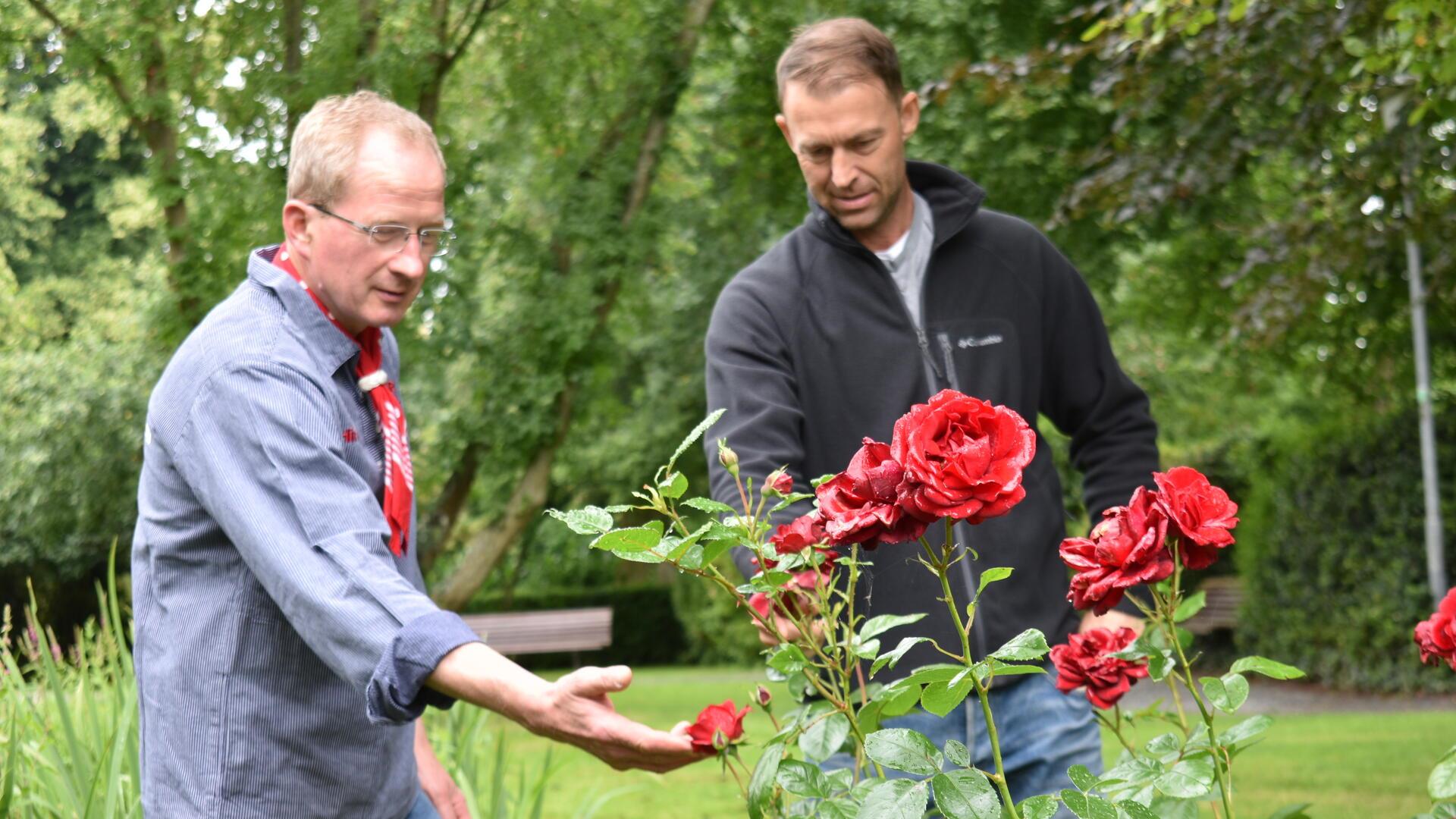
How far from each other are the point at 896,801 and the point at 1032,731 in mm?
1185

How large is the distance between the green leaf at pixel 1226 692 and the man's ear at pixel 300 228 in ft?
4.43

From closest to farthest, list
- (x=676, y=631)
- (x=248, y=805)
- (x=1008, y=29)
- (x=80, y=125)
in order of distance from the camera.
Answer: (x=248, y=805) < (x=80, y=125) < (x=1008, y=29) < (x=676, y=631)

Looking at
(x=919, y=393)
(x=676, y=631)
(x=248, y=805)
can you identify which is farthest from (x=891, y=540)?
(x=676, y=631)

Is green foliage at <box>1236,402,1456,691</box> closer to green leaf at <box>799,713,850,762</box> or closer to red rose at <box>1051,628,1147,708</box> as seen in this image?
red rose at <box>1051,628,1147,708</box>

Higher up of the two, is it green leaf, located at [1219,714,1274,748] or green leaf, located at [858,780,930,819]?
green leaf, located at [858,780,930,819]

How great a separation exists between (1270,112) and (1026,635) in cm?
689

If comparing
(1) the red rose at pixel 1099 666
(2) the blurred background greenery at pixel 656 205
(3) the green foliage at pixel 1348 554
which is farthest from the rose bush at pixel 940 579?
(3) the green foliage at pixel 1348 554

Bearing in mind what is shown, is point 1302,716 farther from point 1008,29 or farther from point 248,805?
point 248,805

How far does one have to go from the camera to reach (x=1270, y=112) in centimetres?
742

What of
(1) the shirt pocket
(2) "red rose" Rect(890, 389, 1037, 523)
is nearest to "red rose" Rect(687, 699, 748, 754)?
(2) "red rose" Rect(890, 389, 1037, 523)

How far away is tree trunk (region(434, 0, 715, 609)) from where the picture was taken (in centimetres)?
880

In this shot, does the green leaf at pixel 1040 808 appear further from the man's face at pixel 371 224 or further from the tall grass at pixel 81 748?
the tall grass at pixel 81 748

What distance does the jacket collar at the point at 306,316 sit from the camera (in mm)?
1924

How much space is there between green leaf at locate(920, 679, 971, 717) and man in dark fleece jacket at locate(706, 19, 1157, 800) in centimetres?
93
